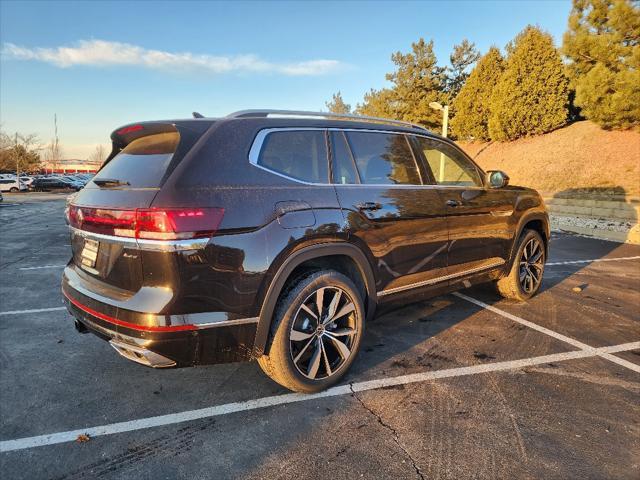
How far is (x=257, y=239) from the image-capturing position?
2430mm

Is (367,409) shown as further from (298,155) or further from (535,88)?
(535,88)

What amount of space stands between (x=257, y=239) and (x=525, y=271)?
3798mm

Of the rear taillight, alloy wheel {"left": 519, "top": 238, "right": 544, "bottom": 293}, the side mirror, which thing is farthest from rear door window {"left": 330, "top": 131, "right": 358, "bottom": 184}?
alloy wheel {"left": 519, "top": 238, "right": 544, "bottom": 293}

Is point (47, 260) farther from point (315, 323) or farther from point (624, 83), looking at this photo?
point (624, 83)

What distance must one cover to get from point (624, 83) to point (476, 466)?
16222 mm

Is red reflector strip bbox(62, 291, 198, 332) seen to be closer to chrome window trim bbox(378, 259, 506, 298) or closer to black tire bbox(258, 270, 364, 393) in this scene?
black tire bbox(258, 270, 364, 393)

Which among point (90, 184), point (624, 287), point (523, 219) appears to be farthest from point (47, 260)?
point (624, 287)

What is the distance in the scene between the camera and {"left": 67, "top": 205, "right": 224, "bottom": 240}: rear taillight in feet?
7.25

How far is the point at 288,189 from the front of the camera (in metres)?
2.63

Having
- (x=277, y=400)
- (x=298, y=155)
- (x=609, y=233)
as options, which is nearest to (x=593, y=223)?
(x=609, y=233)

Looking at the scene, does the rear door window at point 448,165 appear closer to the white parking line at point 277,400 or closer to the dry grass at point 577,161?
the white parking line at point 277,400

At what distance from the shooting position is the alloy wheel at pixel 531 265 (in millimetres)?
4938

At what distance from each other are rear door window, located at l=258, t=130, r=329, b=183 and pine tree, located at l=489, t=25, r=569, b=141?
Result: 20.8 meters

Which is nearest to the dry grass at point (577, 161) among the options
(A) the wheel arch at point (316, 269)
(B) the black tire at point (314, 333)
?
(A) the wheel arch at point (316, 269)
